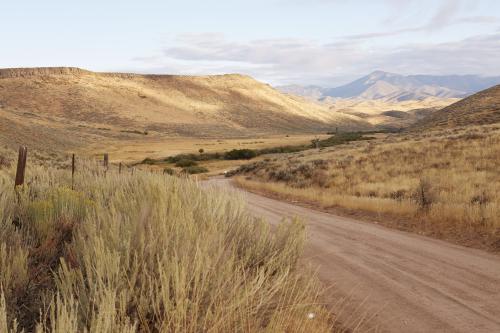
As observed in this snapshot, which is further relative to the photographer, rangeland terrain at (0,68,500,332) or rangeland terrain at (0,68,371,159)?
rangeland terrain at (0,68,371,159)

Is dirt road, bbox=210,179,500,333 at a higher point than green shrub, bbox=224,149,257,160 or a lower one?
higher

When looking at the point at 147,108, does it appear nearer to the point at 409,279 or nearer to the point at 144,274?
the point at 409,279

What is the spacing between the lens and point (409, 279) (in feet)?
26.2

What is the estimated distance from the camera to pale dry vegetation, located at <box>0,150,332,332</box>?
139 inches

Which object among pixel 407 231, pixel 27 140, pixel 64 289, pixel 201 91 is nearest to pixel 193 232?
pixel 64 289

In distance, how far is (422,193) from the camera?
15336 millimetres

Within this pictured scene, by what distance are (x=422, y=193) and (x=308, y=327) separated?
11.8 meters

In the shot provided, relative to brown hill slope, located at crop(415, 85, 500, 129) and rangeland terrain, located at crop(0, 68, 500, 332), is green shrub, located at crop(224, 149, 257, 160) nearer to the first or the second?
rangeland terrain, located at crop(0, 68, 500, 332)

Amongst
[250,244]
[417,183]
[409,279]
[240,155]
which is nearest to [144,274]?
[250,244]

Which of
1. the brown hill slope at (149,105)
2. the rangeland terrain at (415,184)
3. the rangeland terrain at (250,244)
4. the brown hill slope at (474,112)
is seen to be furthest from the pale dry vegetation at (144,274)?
the brown hill slope at (149,105)

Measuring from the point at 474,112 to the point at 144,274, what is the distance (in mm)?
66287

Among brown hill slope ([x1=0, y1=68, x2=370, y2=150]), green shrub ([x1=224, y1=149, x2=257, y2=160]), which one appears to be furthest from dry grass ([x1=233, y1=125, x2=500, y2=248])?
brown hill slope ([x1=0, y1=68, x2=370, y2=150])

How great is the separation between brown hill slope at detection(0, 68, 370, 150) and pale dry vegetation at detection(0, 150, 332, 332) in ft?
245

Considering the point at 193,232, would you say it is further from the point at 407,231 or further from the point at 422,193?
the point at 422,193
